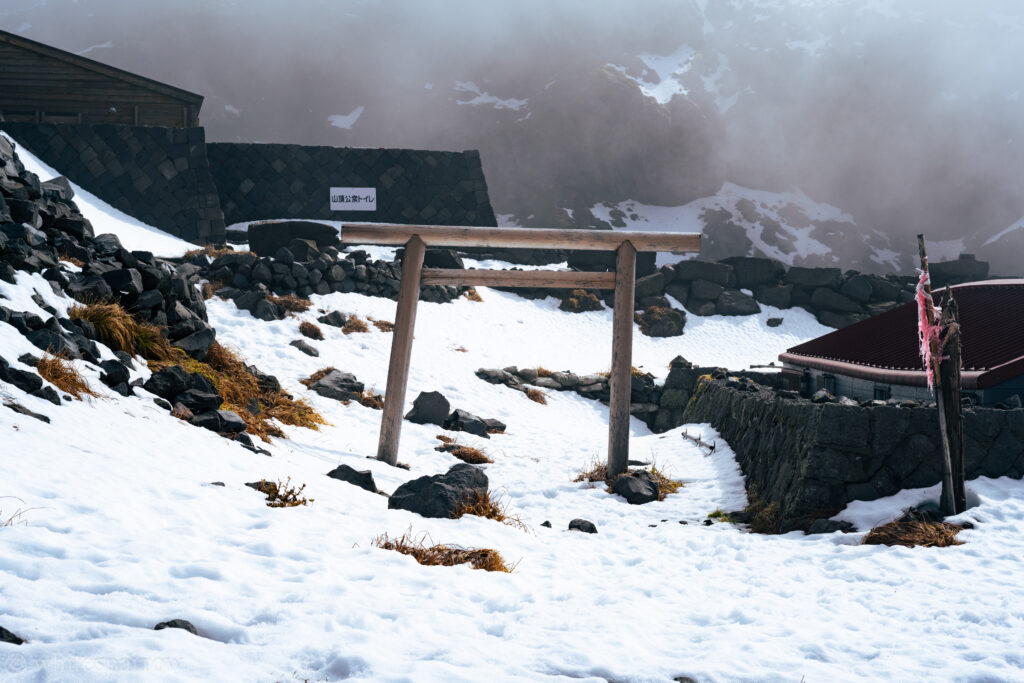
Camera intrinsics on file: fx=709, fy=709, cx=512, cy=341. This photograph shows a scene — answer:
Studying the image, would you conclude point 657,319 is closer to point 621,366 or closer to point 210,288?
point 210,288

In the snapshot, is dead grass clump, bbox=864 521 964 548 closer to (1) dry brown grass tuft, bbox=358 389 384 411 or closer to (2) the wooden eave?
(1) dry brown grass tuft, bbox=358 389 384 411

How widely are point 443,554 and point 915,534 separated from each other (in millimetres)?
3581

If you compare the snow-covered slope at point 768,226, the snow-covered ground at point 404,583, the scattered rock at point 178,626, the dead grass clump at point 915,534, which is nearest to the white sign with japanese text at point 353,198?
the snow-covered ground at point 404,583

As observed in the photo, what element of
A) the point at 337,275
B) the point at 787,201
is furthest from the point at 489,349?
the point at 787,201

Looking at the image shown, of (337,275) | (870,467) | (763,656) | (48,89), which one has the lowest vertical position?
(763,656)

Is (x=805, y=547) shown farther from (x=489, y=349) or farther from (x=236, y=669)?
(x=489, y=349)

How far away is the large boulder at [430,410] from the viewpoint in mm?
11391

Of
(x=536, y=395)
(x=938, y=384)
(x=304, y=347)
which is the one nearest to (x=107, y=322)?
(x=304, y=347)

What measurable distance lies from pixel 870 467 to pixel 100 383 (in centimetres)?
676

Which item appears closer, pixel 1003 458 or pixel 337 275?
pixel 1003 458

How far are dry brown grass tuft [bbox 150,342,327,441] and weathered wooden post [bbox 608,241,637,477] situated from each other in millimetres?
3883

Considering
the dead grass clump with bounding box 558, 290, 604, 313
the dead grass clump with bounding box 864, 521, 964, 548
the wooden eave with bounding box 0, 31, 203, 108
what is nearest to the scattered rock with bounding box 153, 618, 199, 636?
the dead grass clump with bounding box 864, 521, 964, 548

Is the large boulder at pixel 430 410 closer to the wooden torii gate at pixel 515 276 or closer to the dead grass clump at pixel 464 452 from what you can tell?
the dead grass clump at pixel 464 452

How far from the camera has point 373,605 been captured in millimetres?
3512
